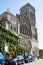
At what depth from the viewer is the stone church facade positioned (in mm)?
50250

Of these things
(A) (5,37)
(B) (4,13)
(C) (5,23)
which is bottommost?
(A) (5,37)

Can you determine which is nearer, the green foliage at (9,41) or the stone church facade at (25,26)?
the green foliage at (9,41)

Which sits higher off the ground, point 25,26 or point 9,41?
point 25,26

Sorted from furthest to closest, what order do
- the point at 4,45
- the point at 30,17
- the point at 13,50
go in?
the point at 30,17
the point at 13,50
the point at 4,45

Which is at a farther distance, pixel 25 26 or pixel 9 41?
pixel 25 26

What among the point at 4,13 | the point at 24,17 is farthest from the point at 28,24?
the point at 4,13

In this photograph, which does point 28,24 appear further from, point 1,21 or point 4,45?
point 4,45

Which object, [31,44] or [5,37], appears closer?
[5,37]

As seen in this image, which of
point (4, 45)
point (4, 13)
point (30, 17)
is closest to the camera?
point (4, 45)

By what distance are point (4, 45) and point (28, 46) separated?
68.6 ft

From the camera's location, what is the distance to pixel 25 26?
60.2 meters

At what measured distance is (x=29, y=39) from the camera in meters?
55.7

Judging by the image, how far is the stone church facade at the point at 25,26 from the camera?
50250 millimetres

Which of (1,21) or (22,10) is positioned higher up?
(22,10)
